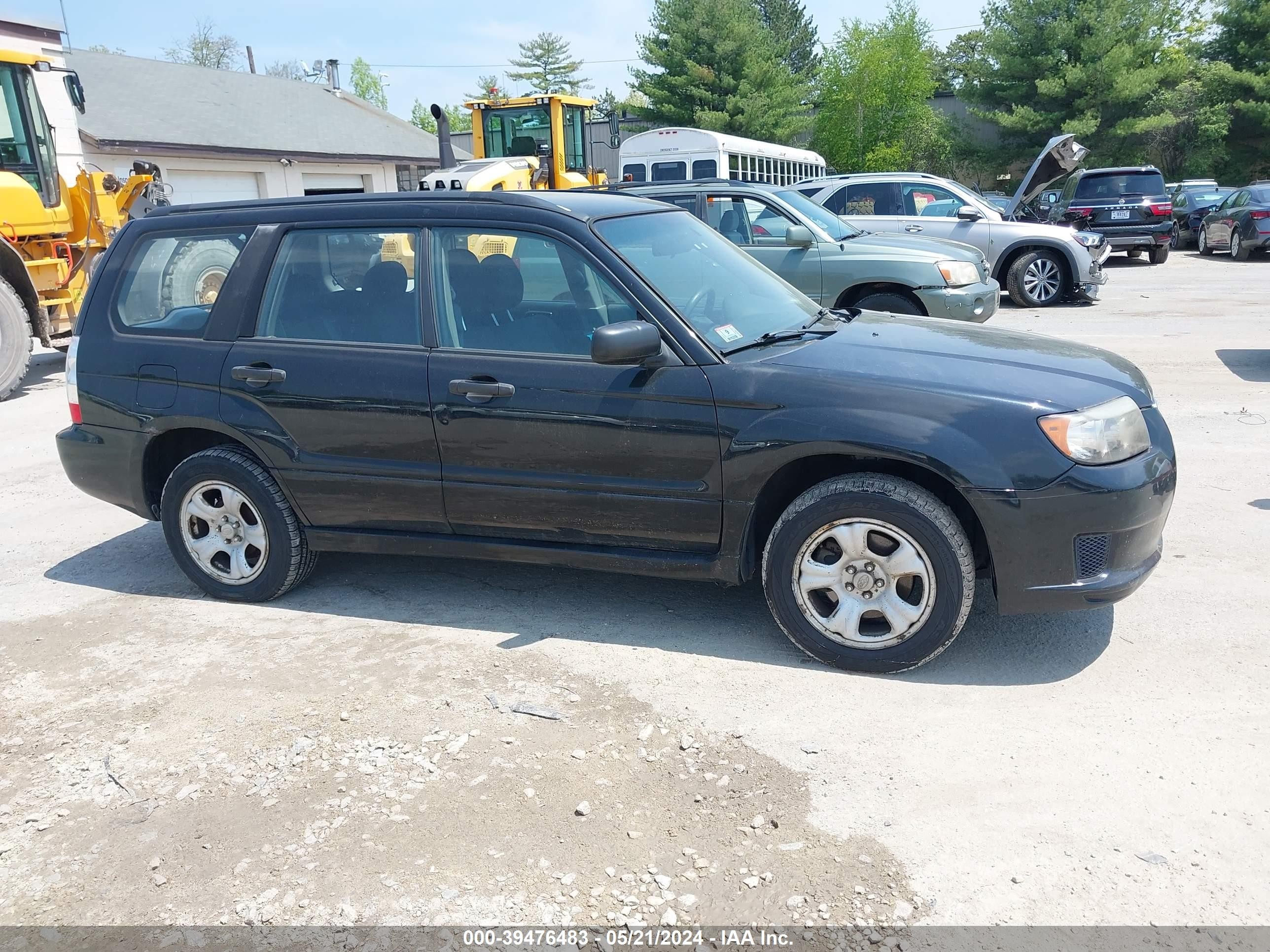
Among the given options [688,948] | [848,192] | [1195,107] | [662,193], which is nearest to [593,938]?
[688,948]

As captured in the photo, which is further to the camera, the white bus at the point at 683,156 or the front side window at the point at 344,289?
the white bus at the point at 683,156

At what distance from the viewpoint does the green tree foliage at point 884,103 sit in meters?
43.8

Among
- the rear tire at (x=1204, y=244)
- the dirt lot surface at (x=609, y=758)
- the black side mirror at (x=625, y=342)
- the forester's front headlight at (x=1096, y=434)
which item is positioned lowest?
the rear tire at (x=1204, y=244)

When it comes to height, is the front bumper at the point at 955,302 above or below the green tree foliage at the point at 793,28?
below

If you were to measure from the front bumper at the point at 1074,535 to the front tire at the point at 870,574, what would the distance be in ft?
0.46

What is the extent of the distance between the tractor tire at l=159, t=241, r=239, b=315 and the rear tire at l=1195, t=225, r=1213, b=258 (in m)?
22.7

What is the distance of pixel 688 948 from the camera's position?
2586mm

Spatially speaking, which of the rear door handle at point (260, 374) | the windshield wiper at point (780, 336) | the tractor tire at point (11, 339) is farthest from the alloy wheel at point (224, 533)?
the tractor tire at point (11, 339)

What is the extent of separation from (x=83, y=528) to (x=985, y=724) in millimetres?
5246

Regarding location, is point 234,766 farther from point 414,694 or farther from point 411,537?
point 411,537

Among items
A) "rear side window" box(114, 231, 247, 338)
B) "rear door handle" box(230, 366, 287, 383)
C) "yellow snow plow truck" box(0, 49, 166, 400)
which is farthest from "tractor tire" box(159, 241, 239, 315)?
"yellow snow plow truck" box(0, 49, 166, 400)

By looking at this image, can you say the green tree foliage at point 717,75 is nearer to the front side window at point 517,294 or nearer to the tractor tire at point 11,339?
the tractor tire at point 11,339

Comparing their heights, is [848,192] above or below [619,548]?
above

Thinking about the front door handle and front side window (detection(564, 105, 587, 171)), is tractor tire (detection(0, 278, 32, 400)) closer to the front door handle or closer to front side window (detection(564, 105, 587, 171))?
the front door handle
